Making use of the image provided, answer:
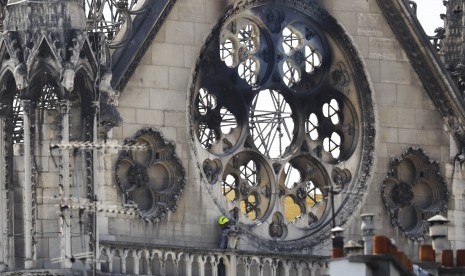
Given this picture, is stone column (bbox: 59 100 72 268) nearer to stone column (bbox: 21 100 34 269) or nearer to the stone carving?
stone column (bbox: 21 100 34 269)

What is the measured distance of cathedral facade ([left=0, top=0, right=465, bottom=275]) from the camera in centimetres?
7862

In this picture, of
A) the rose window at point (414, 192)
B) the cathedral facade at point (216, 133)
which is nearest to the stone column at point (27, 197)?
the cathedral facade at point (216, 133)

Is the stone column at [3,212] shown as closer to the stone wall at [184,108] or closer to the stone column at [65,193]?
the stone column at [65,193]

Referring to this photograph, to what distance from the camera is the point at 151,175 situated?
8088 cm

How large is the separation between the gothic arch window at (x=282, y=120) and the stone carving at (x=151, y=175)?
602mm

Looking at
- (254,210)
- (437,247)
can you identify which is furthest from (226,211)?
(437,247)

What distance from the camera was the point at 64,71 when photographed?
256 ft

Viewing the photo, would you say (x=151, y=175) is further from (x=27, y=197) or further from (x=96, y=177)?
(x=27, y=197)

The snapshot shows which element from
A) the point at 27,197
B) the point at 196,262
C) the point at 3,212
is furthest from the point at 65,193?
the point at 196,262

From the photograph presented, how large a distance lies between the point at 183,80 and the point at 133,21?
145 centimetres

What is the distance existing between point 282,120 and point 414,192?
2.94 m

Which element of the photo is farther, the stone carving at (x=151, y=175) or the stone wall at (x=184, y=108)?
the stone wall at (x=184, y=108)

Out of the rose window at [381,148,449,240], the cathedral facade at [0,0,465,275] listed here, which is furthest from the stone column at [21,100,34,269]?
the rose window at [381,148,449,240]

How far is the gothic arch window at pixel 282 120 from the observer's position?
82.1 meters
